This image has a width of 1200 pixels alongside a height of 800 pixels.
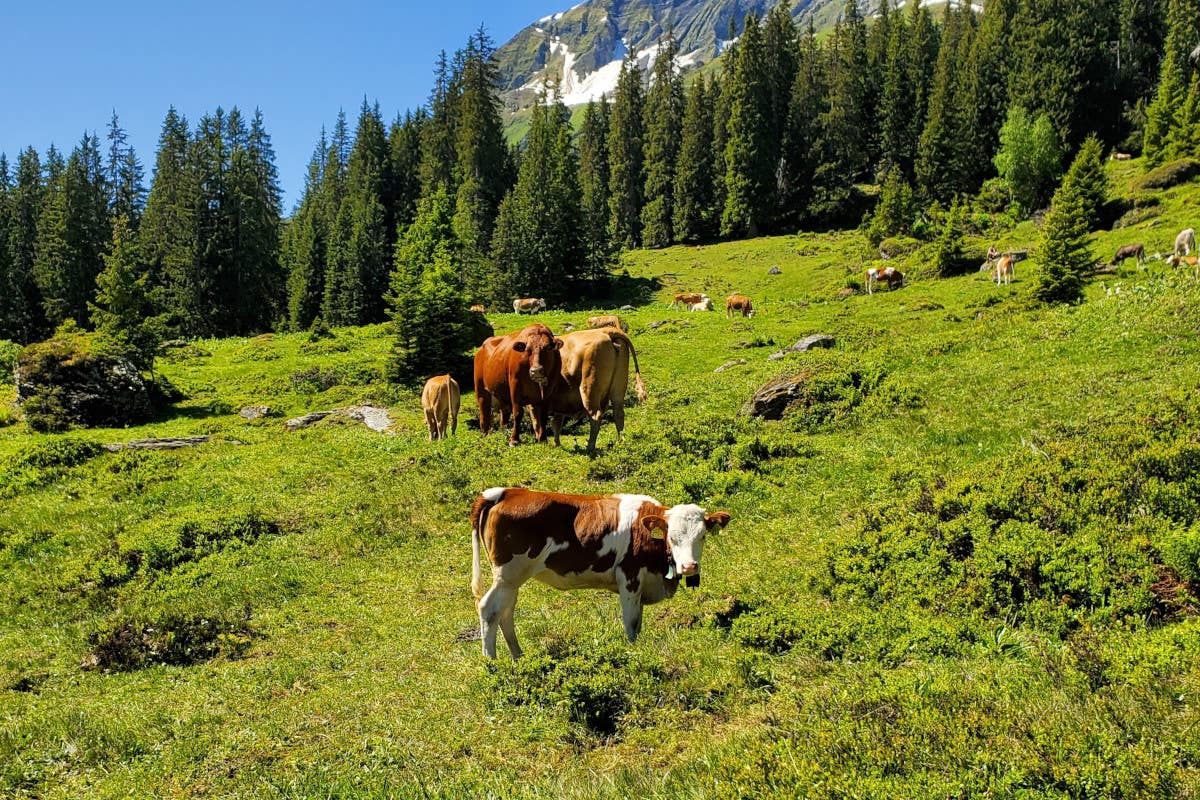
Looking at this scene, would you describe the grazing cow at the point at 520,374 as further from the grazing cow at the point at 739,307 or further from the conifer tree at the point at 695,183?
the conifer tree at the point at 695,183

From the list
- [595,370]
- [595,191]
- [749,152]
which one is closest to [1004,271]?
[595,370]

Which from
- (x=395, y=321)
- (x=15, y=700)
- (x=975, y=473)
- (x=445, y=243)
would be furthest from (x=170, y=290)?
(x=975, y=473)

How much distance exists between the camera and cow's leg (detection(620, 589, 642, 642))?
7258 mm

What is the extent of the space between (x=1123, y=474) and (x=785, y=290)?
41.1m

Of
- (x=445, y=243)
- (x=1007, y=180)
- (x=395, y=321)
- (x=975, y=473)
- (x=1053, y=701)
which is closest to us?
(x=1053, y=701)

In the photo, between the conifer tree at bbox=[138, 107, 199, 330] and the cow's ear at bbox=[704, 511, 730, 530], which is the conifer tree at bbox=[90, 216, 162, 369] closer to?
the conifer tree at bbox=[138, 107, 199, 330]

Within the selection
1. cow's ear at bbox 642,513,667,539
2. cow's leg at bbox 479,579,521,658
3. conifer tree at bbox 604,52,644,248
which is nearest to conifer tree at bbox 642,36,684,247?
conifer tree at bbox 604,52,644,248

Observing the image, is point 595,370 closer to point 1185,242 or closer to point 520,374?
point 520,374

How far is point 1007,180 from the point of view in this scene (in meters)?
56.7

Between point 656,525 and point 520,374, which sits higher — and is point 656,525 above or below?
below

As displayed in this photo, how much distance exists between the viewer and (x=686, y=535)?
6.76m

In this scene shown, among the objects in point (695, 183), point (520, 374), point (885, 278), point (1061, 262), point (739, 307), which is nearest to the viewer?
point (520, 374)

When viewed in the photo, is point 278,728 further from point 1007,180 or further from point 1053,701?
point 1007,180

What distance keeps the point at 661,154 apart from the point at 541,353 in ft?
250
